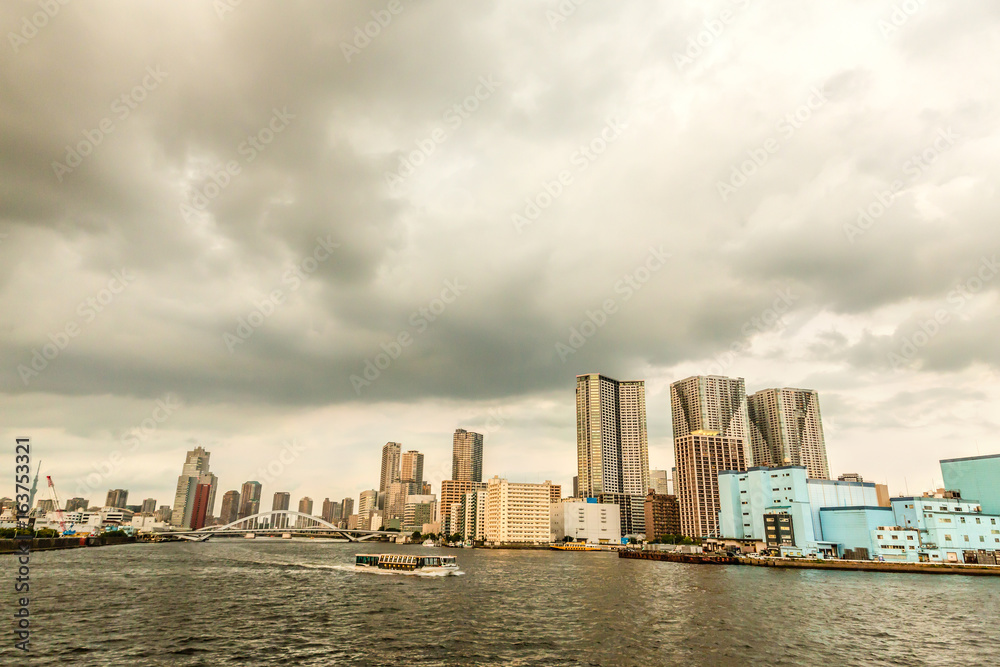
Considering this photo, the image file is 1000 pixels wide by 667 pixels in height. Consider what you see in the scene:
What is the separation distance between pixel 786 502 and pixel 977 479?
56953mm

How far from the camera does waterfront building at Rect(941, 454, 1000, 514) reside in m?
158

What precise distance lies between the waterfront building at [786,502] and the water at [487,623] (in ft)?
238

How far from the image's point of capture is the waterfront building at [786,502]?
161m

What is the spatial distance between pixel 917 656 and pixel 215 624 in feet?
203

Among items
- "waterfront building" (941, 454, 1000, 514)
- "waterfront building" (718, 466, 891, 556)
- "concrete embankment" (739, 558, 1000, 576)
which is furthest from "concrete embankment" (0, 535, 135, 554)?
"waterfront building" (941, 454, 1000, 514)

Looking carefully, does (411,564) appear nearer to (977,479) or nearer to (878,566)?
(878,566)

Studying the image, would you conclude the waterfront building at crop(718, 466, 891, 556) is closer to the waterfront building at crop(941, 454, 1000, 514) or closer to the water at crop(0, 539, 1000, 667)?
the waterfront building at crop(941, 454, 1000, 514)

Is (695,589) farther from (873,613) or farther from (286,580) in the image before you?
(286,580)

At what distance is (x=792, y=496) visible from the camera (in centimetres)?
16675

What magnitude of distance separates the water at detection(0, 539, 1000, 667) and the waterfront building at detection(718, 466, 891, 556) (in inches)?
2856

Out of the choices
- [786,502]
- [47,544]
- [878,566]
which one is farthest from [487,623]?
[47,544]

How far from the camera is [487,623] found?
52344mm

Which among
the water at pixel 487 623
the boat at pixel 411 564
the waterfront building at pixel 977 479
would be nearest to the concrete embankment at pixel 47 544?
the water at pixel 487 623

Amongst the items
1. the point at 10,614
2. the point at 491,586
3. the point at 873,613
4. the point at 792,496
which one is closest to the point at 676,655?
the point at 873,613
